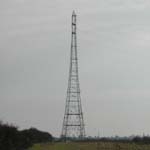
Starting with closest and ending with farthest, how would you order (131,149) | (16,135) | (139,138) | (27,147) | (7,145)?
(7,145) → (16,135) → (131,149) → (27,147) → (139,138)

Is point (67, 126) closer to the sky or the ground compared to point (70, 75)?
Result: closer to the ground

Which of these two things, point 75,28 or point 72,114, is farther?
point 75,28

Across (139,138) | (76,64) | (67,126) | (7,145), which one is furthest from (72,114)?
(139,138)

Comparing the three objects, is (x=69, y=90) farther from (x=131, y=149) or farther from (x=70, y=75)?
(x=131, y=149)

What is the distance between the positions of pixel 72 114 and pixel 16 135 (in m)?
13.5

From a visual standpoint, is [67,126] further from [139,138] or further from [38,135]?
[38,135]

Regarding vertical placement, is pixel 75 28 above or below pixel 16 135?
above

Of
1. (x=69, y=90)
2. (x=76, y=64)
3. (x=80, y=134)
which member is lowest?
(x=80, y=134)

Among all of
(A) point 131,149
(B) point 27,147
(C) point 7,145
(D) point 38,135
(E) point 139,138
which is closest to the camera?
(C) point 7,145

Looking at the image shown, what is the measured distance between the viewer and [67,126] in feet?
231

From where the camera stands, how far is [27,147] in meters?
74.7

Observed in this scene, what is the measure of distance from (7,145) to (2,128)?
3353 mm

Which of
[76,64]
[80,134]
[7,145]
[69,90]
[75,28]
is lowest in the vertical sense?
[7,145]

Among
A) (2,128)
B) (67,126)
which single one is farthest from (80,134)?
(2,128)
